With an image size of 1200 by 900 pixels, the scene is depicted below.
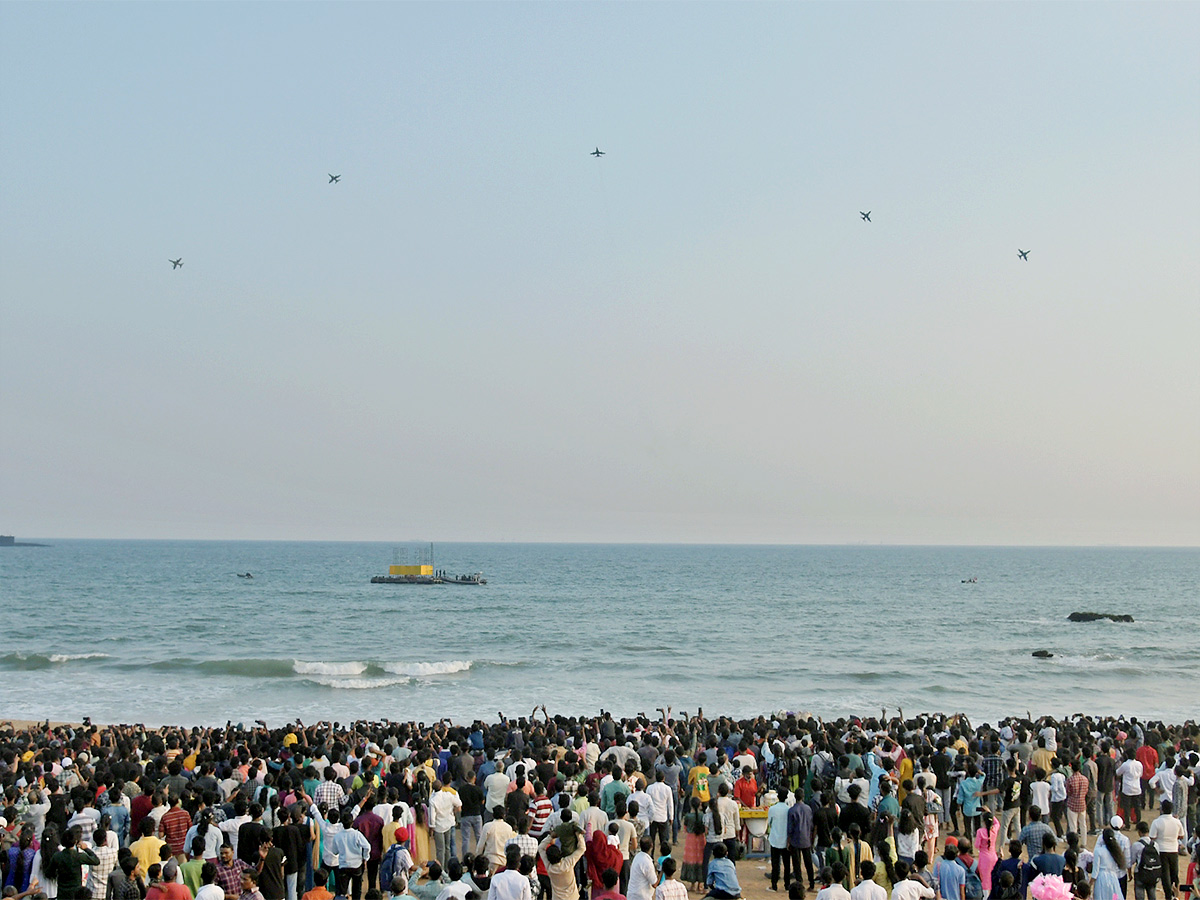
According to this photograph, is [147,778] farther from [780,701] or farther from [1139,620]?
[1139,620]

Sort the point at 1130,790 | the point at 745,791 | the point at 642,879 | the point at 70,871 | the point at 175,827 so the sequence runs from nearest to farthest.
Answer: the point at 642,879
the point at 70,871
the point at 175,827
the point at 745,791
the point at 1130,790

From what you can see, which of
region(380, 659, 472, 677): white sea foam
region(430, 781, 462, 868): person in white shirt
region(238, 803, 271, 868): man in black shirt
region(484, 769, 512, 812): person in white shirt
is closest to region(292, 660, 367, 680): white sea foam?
region(380, 659, 472, 677): white sea foam

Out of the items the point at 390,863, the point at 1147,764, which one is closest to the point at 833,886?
the point at 390,863

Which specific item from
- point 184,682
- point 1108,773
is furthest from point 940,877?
point 184,682

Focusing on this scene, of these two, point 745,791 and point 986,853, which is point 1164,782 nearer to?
point 986,853

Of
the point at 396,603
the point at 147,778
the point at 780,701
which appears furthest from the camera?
the point at 396,603

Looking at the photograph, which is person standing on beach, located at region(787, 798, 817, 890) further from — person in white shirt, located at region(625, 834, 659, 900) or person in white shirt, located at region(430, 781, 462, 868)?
person in white shirt, located at region(430, 781, 462, 868)

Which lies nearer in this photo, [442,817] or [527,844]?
[527,844]

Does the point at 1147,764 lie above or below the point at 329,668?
above
